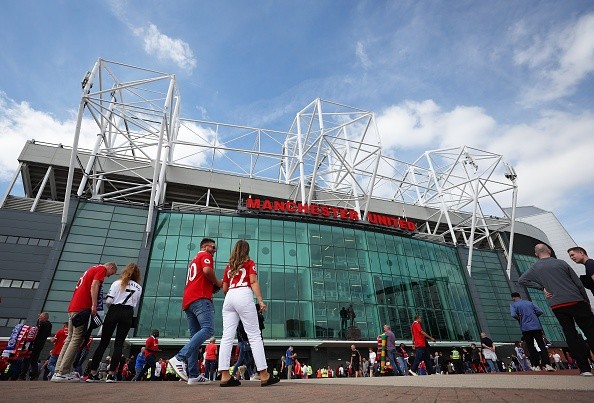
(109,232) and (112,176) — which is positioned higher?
(112,176)

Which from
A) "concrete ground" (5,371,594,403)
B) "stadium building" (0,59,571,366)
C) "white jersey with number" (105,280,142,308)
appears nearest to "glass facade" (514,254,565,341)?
"stadium building" (0,59,571,366)

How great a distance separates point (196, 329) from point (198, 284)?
660mm

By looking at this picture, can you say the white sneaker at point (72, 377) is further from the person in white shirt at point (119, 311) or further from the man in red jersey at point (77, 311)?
the person in white shirt at point (119, 311)

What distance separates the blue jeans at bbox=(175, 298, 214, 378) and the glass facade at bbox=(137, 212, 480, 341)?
1673 centimetres

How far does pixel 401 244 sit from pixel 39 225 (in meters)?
27.4

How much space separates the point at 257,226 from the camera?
25.1 meters

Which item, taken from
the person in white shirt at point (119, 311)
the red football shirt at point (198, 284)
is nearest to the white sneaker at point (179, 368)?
the red football shirt at point (198, 284)

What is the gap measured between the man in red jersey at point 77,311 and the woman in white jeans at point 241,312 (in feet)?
8.20

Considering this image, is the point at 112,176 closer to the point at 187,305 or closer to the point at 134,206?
the point at 134,206

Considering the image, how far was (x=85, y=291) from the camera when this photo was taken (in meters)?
5.29

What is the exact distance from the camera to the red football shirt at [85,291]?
5146mm

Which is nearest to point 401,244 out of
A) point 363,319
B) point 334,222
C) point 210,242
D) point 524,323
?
point 334,222

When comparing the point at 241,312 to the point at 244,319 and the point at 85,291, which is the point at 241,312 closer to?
the point at 244,319

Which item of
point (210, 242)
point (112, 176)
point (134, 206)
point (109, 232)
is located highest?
point (112, 176)
